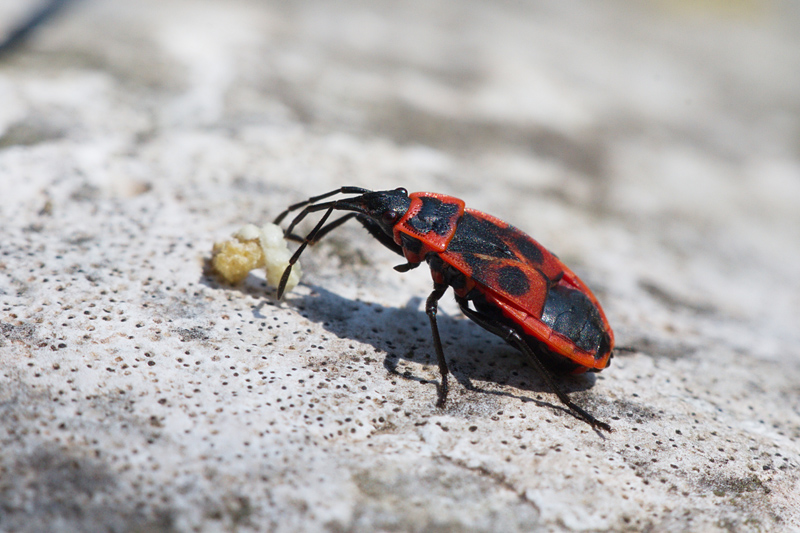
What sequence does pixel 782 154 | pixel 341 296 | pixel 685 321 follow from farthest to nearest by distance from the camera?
pixel 782 154 < pixel 685 321 < pixel 341 296

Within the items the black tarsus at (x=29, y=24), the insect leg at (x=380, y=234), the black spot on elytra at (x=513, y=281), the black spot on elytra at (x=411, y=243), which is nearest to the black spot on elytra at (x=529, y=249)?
the black spot on elytra at (x=513, y=281)

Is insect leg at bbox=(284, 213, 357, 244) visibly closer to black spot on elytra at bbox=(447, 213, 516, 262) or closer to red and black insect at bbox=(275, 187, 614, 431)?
red and black insect at bbox=(275, 187, 614, 431)

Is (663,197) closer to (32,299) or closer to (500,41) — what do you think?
(500,41)

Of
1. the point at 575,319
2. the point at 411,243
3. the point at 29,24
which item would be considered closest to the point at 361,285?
the point at 411,243

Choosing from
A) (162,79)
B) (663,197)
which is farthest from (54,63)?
(663,197)

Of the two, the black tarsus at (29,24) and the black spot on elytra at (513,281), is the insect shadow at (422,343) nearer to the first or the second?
the black spot on elytra at (513,281)

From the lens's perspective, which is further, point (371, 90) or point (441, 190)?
point (371, 90)
